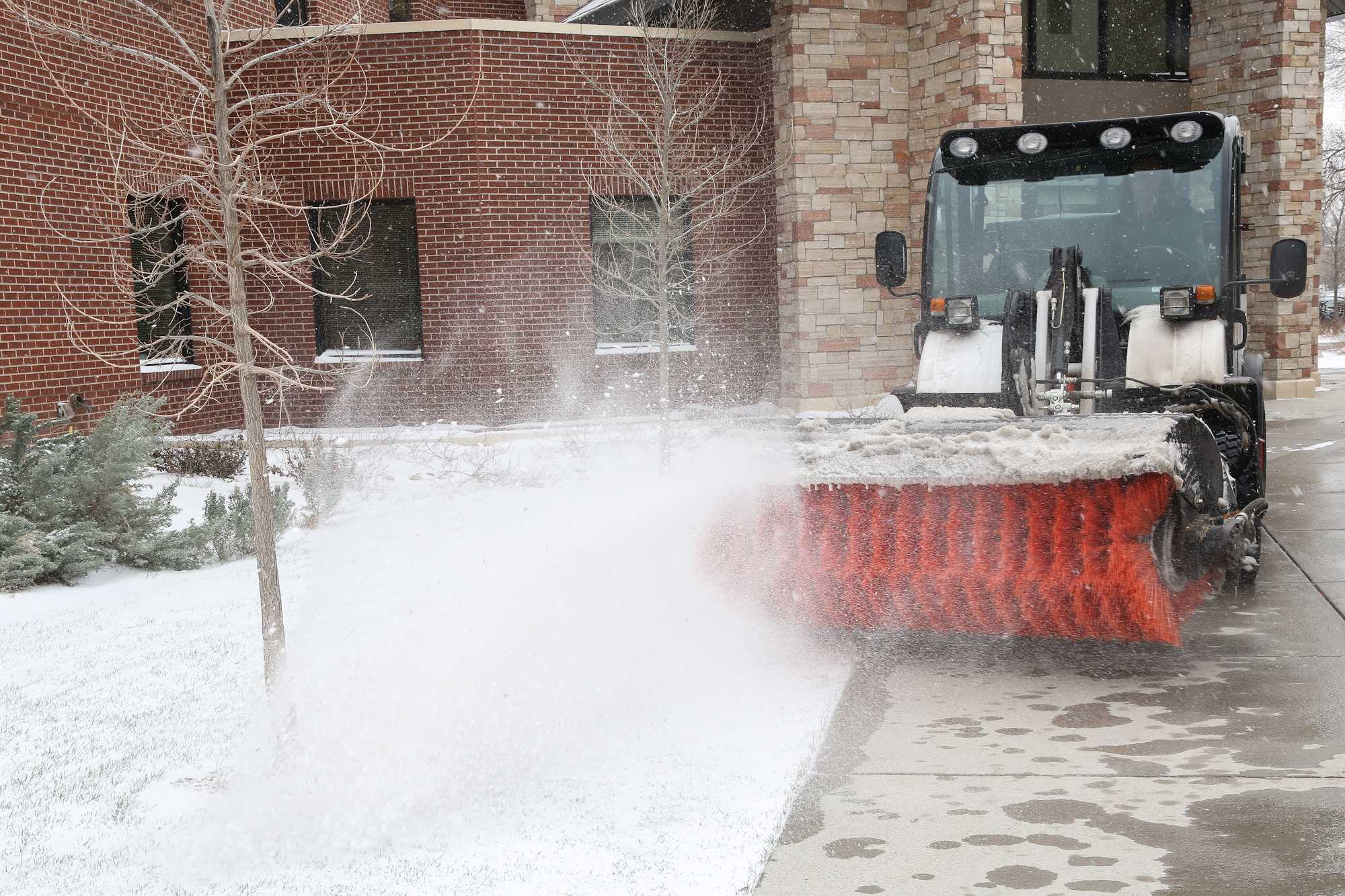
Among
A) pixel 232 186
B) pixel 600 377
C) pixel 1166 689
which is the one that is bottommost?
pixel 1166 689

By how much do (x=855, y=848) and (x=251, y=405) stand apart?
2.79 m

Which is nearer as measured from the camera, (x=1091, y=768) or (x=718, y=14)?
(x=1091, y=768)

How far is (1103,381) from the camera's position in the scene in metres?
5.86

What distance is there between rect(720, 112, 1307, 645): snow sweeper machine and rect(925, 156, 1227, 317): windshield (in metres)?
0.01

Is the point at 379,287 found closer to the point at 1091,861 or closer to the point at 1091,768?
the point at 1091,768

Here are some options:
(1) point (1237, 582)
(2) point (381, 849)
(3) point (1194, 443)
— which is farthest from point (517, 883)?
(1) point (1237, 582)

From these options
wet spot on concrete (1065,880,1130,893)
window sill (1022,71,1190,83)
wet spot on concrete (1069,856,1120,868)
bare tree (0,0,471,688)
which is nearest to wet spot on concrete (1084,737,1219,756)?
wet spot on concrete (1069,856,1120,868)

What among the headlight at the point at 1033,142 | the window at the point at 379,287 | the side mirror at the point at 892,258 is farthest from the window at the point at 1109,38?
the headlight at the point at 1033,142

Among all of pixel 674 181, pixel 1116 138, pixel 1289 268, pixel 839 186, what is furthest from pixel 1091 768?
pixel 839 186

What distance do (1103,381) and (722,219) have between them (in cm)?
959

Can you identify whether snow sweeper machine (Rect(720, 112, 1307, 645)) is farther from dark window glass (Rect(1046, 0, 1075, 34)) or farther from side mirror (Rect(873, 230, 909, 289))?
dark window glass (Rect(1046, 0, 1075, 34))

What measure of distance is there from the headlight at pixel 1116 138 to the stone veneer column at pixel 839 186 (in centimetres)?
782

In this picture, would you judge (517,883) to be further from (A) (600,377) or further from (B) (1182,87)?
(B) (1182,87)

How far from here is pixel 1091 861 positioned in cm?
332
